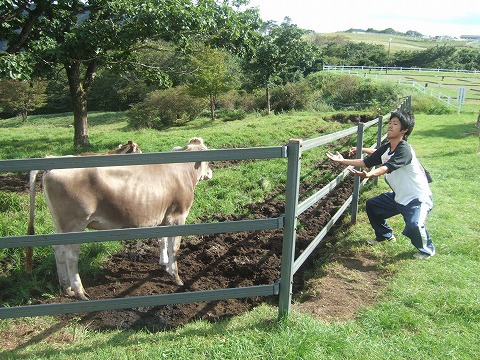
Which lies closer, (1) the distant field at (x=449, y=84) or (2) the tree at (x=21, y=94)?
(1) the distant field at (x=449, y=84)

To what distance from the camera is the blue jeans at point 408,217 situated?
4.39 metres

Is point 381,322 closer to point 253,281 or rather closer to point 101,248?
point 253,281

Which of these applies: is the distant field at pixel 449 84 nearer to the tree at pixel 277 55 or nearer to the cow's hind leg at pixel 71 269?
the tree at pixel 277 55

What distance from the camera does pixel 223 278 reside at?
4.78m

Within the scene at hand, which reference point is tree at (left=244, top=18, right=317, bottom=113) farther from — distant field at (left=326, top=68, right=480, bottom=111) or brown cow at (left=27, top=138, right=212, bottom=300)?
brown cow at (left=27, top=138, right=212, bottom=300)

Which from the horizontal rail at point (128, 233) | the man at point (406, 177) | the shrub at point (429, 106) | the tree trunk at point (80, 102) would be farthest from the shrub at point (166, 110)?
the horizontal rail at point (128, 233)

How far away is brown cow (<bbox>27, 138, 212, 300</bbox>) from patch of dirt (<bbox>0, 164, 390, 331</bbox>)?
31cm

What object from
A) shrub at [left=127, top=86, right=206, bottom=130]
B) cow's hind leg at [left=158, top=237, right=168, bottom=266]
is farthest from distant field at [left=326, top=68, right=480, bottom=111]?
cow's hind leg at [left=158, top=237, right=168, bottom=266]

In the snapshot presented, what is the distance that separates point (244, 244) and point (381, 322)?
8.77 ft

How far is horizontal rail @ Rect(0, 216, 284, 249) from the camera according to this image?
2566 mm

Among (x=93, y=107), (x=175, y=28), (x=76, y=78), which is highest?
(x=175, y=28)

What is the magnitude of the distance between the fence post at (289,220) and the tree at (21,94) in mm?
39405

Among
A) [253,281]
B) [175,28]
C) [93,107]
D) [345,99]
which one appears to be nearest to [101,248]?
[253,281]

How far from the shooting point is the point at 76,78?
1270 cm
